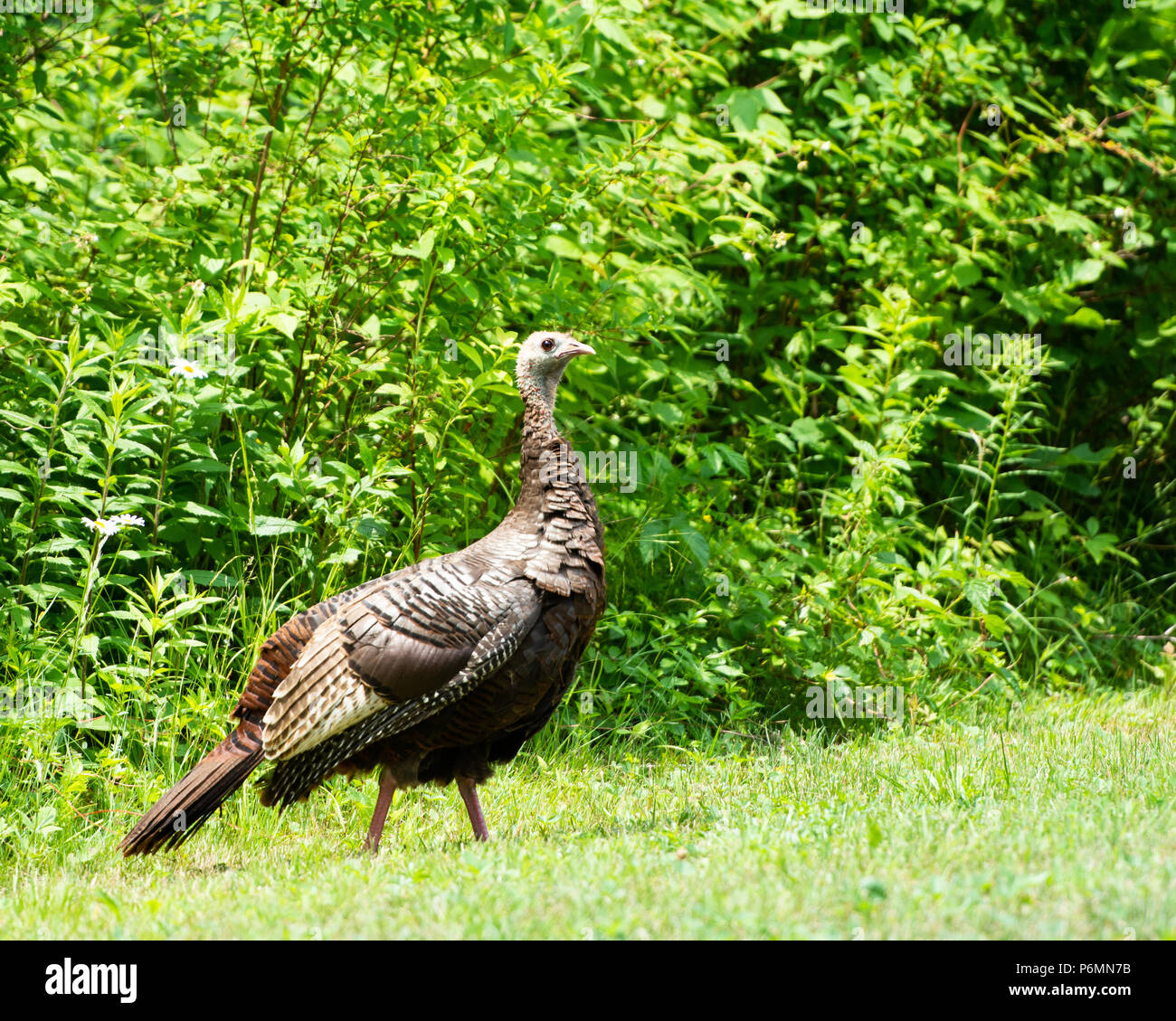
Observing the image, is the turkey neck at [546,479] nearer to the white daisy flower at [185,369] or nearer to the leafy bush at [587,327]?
the leafy bush at [587,327]

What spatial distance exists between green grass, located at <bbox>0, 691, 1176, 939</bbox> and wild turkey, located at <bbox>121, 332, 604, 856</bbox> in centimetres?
29

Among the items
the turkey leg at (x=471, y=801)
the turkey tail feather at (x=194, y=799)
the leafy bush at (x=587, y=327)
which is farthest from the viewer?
the leafy bush at (x=587, y=327)

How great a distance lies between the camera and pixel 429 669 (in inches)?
168

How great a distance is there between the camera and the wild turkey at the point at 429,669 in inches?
169

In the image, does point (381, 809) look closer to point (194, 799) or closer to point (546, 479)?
point (194, 799)

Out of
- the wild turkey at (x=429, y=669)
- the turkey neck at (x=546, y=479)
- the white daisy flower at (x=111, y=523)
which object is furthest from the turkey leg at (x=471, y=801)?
the white daisy flower at (x=111, y=523)

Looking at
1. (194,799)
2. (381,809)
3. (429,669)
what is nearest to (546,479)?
(429,669)

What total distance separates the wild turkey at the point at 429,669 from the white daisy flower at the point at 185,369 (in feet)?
3.89

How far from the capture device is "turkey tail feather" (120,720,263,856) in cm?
427

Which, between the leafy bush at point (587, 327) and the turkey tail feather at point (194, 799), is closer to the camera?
the turkey tail feather at point (194, 799)

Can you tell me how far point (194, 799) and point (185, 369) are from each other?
1.80m

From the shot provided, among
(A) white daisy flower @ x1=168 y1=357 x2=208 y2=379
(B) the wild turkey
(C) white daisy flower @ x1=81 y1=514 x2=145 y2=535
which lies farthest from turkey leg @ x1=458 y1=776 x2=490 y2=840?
(A) white daisy flower @ x1=168 y1=357 x2=208 y2=379

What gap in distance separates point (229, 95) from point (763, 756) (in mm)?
4744

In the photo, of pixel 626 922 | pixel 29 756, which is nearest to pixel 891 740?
pixel 626 922
